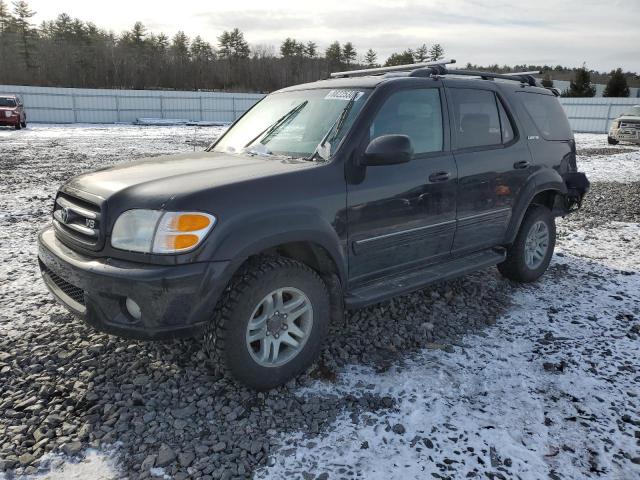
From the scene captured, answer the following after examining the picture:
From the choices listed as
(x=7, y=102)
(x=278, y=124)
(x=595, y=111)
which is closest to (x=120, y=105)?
(x=7, y=102)

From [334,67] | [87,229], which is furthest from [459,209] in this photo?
[334,67]

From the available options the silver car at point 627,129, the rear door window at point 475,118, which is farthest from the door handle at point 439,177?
the silver car at point 627,129

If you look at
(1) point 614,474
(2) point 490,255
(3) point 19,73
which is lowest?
(1) point 614,474

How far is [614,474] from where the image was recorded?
246 cm

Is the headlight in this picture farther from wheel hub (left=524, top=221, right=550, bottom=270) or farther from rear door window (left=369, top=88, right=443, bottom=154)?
wheel hub (left=524, top=221, right=550, bottom=270)

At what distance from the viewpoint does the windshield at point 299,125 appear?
348cm

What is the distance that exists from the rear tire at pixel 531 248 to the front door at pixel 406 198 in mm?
1199

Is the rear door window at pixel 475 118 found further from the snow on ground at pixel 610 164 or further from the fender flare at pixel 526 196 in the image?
the snow on ground at pixel 610 164

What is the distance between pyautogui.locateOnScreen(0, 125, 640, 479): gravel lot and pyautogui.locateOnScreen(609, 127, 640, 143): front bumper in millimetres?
17476

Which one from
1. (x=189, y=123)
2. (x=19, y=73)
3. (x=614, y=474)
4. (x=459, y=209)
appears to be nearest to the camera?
(x=614, y=474)

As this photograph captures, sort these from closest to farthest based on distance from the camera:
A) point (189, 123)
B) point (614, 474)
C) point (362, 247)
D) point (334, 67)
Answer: point (614, 474) < point (362, 247) < point (189, 123) < point (334, 67)

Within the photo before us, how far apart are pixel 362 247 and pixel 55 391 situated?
7.12ft

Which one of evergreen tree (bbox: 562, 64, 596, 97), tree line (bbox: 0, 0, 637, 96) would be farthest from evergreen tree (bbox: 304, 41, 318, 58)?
evergreen tree (bbox: 562, 64, 596, 97)

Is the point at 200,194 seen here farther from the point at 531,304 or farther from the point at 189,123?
the point at 189,123
